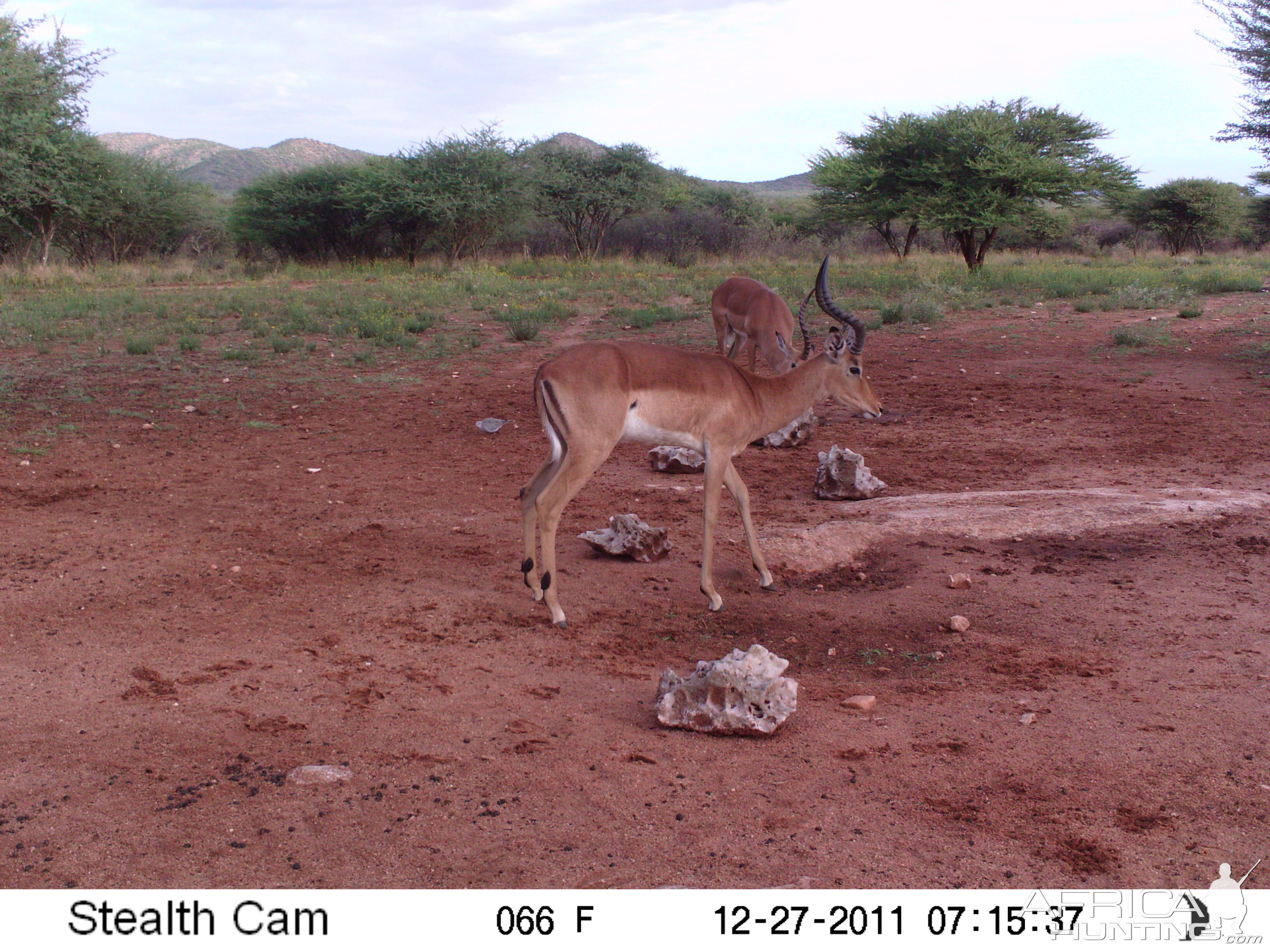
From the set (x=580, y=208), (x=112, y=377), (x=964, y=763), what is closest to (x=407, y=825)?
(x=964, y=763)

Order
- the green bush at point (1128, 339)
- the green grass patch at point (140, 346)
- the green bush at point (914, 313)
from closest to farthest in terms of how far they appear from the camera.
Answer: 1. the green grass patch at point (140, 346)
2. the green bush at point (1128, 339)
3. the green bush at point (914, 313)

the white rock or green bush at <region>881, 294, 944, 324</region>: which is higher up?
green bush at <region>881, 294, 944, 324</region>

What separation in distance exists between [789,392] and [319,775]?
4.05 m

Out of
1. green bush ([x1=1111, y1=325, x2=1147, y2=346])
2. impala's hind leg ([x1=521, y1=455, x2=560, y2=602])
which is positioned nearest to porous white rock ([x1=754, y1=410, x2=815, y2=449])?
impala's hind leg ([x1=521, y1=455, x2=560, y2=602])

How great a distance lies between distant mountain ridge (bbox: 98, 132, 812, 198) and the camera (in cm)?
9881

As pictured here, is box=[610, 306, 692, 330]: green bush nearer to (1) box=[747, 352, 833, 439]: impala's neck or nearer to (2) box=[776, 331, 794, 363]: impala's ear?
(2) box=[776, 331, 794, 363]: impala's ear

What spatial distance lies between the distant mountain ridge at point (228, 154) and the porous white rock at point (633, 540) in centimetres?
9618

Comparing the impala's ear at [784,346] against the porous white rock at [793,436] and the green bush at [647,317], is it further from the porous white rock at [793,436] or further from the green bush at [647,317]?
the green bush at [647,317]

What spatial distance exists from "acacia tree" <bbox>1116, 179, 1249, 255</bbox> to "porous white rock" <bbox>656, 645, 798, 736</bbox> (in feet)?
131

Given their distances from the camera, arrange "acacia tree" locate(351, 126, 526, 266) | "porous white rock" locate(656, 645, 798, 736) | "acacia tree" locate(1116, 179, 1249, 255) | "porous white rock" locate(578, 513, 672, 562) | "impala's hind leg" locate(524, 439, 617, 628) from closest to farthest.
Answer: "porous white rock" locate(656, 645, 798, 736) → "impala's hind leg" locate(524, 439, 617, 628) → "porous white rock" locate(578, 513, 672, 562) → "acacia tree" locate(351, 126, 526, 266) → "acacia tree" locate(1116, 179, 1249, 255)

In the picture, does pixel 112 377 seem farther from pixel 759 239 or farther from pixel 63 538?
pixel 759 239

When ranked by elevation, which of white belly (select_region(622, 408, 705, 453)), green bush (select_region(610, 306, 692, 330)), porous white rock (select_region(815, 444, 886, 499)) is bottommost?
porous white rock (select_region(815, 444, 886, 499))

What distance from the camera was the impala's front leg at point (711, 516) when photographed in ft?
18.2

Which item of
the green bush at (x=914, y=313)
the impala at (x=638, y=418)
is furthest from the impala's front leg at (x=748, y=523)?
the green bush at (x=914, y=313)
